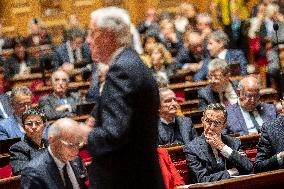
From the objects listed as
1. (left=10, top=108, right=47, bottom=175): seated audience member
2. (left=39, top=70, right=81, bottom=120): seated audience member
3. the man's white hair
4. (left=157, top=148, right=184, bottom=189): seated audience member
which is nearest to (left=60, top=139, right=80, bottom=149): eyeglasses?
the man's white hair

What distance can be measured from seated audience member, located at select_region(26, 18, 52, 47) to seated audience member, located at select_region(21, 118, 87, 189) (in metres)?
7.11

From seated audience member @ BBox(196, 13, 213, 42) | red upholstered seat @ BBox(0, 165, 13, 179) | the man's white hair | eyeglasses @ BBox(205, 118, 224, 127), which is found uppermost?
the man's white hair

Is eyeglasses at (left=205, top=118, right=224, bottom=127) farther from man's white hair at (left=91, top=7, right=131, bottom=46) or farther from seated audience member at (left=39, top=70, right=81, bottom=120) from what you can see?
seated audience member at (left=39, top=70, right=81, bottom=120)

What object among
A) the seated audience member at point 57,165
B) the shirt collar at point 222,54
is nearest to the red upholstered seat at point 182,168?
the seated audience member at point 57,165

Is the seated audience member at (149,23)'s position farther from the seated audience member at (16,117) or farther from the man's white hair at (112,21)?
the man's white hair at (112,21)

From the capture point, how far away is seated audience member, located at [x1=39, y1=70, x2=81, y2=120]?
21.0 feet

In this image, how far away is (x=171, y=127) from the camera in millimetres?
4875

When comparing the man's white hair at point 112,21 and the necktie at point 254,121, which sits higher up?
the man's white hair at point 112,21

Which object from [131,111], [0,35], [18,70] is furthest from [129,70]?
[0,35]

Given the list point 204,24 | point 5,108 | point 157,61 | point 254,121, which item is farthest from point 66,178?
point 204,24

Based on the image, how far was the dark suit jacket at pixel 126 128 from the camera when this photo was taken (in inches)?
90.7

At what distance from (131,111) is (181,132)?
8.42 feet

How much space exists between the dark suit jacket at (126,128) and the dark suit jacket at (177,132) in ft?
7.95

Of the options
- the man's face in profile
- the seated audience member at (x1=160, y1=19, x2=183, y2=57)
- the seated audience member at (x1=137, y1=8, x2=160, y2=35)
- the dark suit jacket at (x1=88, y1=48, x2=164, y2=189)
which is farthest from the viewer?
the seated audience member at (x1=137, y1=8, x2=160, y2=35)
